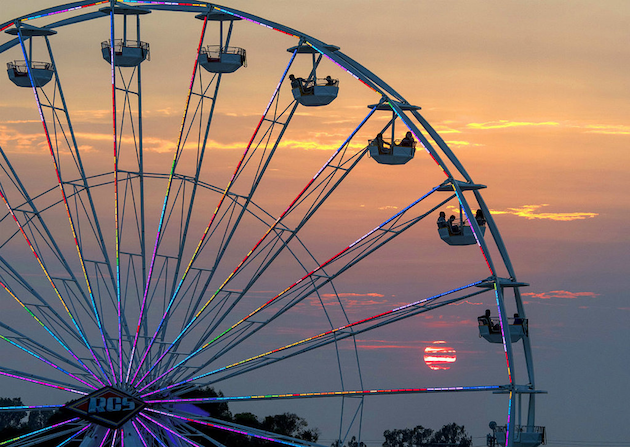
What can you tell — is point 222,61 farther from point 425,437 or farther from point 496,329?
point 425,437

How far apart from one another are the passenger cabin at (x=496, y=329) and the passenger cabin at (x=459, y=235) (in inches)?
97.6

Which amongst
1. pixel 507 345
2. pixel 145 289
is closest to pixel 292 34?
pixel 145 289

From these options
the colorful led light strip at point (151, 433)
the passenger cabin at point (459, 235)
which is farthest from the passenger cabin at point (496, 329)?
the colorful led light strip at point (151, 433)

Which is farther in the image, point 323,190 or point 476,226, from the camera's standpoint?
point 323,190

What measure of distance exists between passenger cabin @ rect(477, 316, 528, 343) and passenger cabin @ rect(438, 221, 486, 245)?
2480 millimetres

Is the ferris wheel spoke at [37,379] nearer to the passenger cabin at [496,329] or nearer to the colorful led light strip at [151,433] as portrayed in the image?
the colorful led light strip at [151,433]

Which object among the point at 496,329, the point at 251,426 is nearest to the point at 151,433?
the point at 496,329

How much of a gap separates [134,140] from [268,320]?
25.4 ft

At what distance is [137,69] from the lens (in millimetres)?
37094

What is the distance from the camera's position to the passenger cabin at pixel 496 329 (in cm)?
3366

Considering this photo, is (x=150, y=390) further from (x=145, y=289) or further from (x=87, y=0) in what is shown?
(x=87, y=0)

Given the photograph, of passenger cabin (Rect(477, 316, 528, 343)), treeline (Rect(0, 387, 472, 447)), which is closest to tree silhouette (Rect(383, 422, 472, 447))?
treeline (Rect(0, 387, 472, 447))

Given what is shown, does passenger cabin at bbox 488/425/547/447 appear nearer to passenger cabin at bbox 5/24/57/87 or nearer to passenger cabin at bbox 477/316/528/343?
passenger cabin at bbox 477/316/528/343

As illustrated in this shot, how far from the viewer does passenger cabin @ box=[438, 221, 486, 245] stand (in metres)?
33.7
